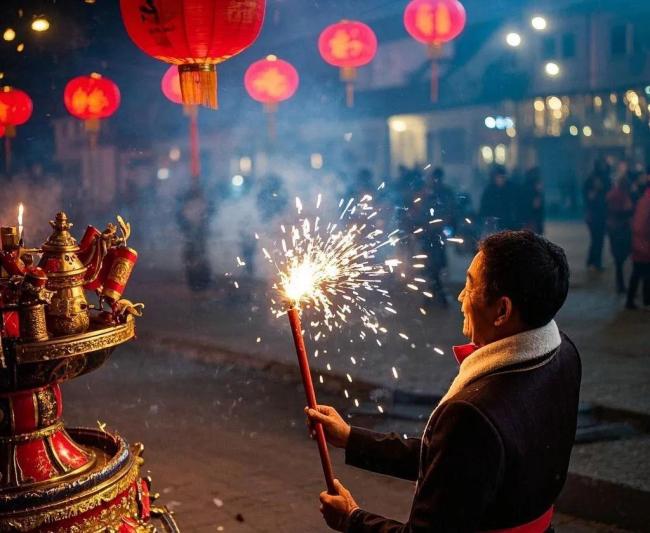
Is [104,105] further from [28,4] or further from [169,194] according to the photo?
[169,194]

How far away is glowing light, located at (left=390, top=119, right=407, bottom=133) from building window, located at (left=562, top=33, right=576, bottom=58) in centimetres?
679

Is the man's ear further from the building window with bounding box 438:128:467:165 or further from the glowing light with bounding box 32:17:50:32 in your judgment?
the building window with bounding box 438:128:467:165

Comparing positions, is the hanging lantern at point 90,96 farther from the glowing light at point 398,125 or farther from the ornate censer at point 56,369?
the glowing light at point 398,125

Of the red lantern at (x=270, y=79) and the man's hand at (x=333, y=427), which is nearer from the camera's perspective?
the man's hand at (x=333, y=427)

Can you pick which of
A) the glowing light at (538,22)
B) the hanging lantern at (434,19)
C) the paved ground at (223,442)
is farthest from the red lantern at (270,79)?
the glowing light at (538,22)

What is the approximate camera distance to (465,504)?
1.71 meters

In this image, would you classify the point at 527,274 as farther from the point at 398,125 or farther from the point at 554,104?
the point at 398,125

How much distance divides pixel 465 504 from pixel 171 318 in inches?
364

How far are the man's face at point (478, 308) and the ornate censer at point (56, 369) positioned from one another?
4.44 feet

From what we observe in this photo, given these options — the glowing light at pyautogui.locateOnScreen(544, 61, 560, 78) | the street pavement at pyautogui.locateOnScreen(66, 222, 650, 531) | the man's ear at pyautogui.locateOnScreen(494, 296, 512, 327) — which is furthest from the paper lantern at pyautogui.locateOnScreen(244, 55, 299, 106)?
the glowing light at pyautogui.locateOnScreen(544, 61, 560, 78)

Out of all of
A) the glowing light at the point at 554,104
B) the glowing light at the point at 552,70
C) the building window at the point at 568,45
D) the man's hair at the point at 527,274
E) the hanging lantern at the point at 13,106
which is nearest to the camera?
the man's hair at the point at 527,274

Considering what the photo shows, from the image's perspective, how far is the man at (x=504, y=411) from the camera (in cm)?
172

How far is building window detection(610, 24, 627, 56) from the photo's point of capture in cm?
3004

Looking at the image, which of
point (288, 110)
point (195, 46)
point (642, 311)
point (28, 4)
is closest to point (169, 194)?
point (288, 110)
